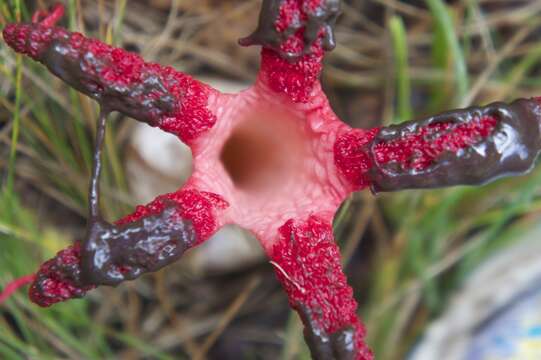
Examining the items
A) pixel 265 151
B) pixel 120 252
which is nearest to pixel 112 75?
pixel 120 252

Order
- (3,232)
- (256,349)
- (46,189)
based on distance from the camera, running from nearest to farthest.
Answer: (3,232)
(46,189)
(256,349)

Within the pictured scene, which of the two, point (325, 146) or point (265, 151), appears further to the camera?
point (265, 151)

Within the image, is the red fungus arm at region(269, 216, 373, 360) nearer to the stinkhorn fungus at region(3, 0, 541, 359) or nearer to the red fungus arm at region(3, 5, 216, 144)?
the stinkhorn fungus at region(3, 0, 541, 359)

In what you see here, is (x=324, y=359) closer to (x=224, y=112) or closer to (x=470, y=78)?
(x=224, y=112)

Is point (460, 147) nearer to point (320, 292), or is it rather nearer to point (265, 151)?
point (320, 292)

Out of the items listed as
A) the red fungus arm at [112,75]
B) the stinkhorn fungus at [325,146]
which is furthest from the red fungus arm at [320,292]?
the red fungus arm at [112,75]

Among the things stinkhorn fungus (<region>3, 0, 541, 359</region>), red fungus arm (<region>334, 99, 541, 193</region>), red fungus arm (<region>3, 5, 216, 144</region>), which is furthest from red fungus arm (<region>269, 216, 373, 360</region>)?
red fungus arm (<region>3, 5, 216, 144</region>)

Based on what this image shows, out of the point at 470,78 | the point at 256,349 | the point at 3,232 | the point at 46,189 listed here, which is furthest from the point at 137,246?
the point at 470,78
